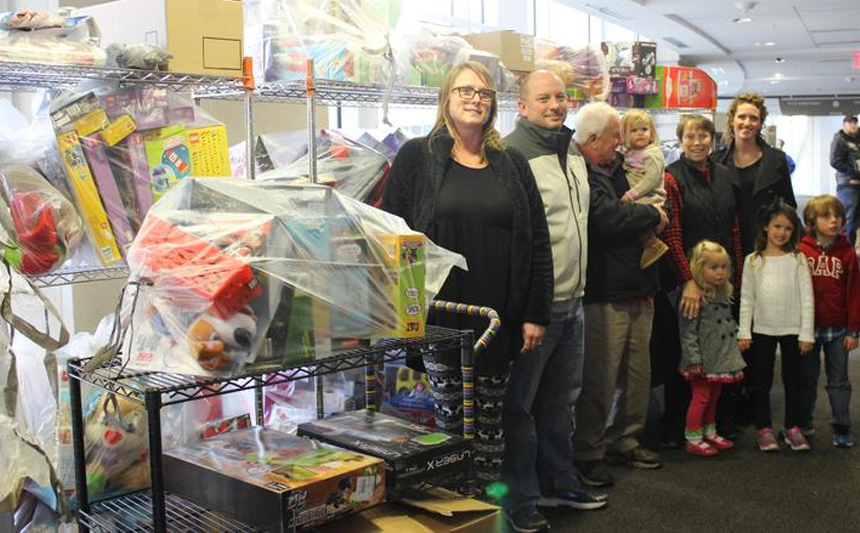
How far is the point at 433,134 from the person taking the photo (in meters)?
2.59

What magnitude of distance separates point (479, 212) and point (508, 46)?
44.5 inches

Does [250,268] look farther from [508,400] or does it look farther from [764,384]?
[764,384]

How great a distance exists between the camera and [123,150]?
2180 millimetres

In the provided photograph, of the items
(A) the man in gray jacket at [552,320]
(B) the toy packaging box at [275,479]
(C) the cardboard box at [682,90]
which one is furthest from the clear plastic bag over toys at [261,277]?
(C) the cardboard box at [682,90]

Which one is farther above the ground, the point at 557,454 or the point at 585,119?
the point at 585,119

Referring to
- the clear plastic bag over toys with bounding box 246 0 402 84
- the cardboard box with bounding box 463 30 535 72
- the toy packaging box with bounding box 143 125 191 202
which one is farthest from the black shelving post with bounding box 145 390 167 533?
the cardboard box with bounding box 463 30 535 72

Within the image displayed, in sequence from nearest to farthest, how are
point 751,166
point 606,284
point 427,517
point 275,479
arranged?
point 275,479 → point 427,517 → point 606,284 → point 751,166

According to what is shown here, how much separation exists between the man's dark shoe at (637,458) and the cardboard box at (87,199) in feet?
7.28

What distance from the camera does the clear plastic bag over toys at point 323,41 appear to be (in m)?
2.67

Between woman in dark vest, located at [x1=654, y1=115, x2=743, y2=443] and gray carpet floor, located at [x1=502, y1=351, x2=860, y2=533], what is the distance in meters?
0.35

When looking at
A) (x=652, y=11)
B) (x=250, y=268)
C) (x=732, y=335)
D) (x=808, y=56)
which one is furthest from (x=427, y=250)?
(x=808, y=56)

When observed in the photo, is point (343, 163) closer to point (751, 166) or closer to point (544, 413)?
point (544, 413)

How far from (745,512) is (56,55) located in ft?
8.51

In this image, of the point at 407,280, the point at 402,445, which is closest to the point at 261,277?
the point at 407,280
